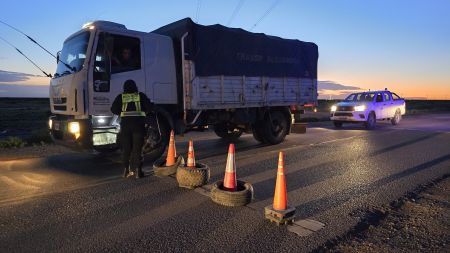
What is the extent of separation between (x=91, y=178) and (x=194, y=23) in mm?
4286

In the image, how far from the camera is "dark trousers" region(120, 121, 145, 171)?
6531mm

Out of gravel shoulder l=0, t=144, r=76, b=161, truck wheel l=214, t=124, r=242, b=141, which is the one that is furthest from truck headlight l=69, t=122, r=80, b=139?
truck wheel l=214, t=124, r=242, b=141

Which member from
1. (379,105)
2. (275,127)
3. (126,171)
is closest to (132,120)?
(126,171)

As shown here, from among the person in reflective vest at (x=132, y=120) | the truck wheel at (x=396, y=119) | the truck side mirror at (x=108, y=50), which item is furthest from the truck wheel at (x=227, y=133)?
the truck wheel at (x=396, y=119)

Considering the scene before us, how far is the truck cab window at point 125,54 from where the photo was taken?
741 centimetres

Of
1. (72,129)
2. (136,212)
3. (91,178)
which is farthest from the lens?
(72,129)

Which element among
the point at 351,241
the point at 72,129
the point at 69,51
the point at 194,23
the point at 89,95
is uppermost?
the point at 194,23

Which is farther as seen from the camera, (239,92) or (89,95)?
(239,92)

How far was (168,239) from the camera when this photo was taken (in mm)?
3756

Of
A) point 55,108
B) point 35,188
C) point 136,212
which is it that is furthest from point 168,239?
point 55,108

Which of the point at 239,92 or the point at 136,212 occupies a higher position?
the point at 239,92

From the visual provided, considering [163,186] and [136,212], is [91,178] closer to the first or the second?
[163,186]

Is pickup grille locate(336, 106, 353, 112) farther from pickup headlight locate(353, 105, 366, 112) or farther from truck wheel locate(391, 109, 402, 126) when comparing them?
truck wheel locate(391, 109, 402, 126)

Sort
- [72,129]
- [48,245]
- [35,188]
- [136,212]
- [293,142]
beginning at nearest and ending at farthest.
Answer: [48,245]
[136,212]
[35,188]
[72,129]
[293,142]
